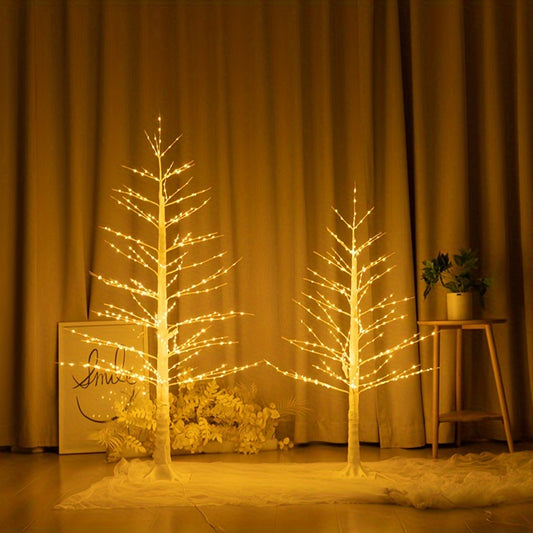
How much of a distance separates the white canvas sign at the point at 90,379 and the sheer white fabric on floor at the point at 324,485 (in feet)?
1.89

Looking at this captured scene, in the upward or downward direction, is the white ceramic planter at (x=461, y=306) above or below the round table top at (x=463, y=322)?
above

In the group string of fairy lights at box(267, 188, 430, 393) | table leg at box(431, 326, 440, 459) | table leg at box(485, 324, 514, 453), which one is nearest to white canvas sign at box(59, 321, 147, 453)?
string of fairy lights at box(267, 188, 430, 393)

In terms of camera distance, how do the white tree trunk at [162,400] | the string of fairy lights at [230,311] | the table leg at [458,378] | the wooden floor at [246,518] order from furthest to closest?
the string of fairy lights at [230,311] < the table leg at [458,378] < the white tree trunk at [162,400] < the wooden floor at [246,518]

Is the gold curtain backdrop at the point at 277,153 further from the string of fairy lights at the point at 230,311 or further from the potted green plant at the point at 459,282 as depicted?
the potted green plant at the point at 459,282

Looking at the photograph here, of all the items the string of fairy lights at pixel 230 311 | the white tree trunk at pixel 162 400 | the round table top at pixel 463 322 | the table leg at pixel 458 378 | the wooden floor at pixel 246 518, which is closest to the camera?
the wooden floor at pixel 246 518

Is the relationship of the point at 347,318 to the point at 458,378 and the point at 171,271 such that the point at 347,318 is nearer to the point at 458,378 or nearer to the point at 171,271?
the point at 458,378

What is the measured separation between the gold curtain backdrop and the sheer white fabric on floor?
582mm

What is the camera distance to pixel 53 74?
4.24 meters

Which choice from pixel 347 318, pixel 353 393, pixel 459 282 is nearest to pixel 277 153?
pixel 347 318

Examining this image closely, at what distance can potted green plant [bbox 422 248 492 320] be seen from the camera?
3785 mm

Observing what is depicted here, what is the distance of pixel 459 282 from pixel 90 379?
1845 mm

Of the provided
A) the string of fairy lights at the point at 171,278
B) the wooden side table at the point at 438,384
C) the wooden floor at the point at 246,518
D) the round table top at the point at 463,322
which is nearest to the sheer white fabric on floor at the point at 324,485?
the wooden floor at the point at 246,518

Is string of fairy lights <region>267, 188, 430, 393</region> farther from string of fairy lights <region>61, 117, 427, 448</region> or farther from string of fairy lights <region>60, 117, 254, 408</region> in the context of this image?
string of fairy lights <region>60, 117, 254, 408</region>

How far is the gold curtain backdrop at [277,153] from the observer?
4078mm
